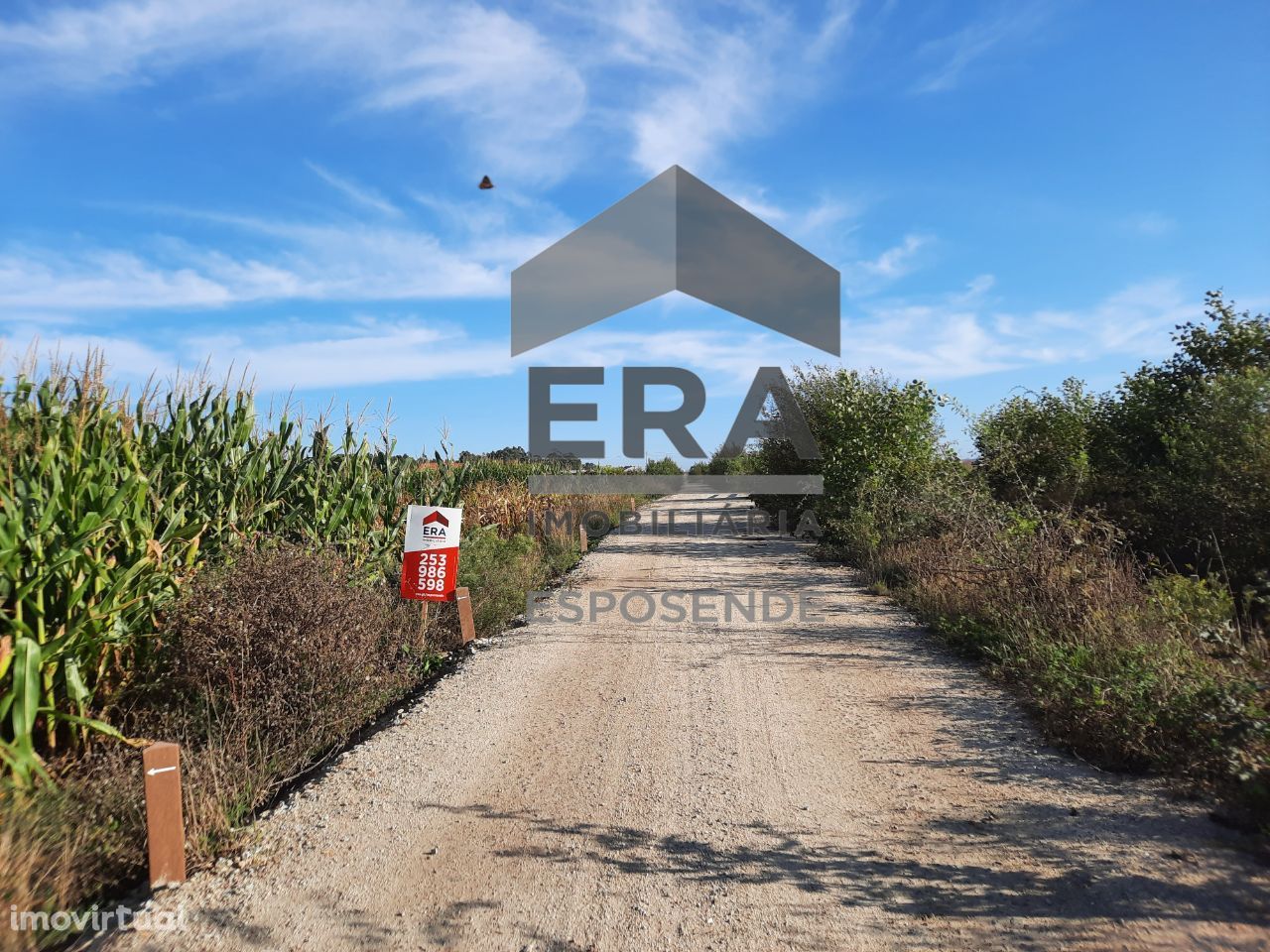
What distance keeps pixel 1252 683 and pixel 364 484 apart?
8.23 metres

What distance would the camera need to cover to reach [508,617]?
9562 mm

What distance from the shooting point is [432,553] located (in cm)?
771

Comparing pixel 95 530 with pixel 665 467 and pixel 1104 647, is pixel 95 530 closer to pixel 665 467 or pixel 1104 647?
pixel 1104 647

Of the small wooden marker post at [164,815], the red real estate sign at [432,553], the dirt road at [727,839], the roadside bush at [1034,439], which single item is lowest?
the dirt road at [727,839]

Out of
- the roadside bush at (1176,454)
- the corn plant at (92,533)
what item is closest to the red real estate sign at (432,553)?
the corn plant at (92,533)

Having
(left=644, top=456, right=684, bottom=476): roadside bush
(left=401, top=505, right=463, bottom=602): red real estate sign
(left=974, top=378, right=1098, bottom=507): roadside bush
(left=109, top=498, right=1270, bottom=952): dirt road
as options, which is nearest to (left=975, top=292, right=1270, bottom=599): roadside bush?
(left=974, top=378, right=1098, bottom=507): roadside bush

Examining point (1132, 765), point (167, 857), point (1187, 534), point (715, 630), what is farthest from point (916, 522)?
point (167, 857)

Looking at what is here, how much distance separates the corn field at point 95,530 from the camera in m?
4.09

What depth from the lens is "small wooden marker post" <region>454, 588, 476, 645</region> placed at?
8.36 m

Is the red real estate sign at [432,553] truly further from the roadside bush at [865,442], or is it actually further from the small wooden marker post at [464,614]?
the roadside bush at [865,442]

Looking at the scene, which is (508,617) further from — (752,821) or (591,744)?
(752,821)

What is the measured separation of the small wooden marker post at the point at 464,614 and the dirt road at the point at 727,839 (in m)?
1.84

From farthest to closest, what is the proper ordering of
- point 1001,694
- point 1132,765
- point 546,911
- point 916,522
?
point 916,522 < point 1001,694 < point 1132,765 < point 546,911

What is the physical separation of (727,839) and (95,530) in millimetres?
3931
